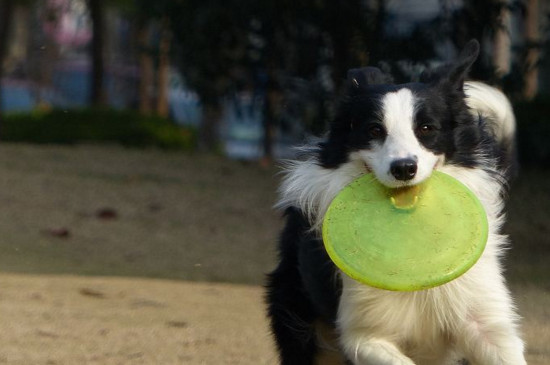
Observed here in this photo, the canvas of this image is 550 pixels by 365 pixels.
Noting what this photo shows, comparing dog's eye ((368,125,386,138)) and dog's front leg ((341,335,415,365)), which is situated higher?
dog's eye ((368,125,386,138))

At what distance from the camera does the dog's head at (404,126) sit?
4598mm

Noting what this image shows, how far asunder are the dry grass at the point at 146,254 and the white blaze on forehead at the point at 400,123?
2.06 metres

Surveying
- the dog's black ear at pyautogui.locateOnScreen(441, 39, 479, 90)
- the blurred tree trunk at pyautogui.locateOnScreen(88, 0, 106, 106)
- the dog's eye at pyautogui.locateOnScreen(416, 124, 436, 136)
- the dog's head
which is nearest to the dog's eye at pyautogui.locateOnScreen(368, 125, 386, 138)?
the dog's head

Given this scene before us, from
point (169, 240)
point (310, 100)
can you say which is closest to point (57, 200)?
point (169, 240)

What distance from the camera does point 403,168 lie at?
4508 mm

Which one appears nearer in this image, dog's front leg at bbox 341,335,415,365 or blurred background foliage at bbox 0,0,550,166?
dog's front leg at bbox 341,335,415,365

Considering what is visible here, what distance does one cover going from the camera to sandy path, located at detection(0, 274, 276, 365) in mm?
6332

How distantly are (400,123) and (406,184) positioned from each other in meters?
0.23

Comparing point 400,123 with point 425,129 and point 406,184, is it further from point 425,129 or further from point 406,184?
point 406,184

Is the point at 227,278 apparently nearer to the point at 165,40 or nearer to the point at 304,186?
the point at 304,186

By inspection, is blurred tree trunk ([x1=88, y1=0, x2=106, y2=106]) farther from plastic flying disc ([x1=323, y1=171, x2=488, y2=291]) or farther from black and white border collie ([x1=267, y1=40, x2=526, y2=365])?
plastic flying disc ([x1=323, y1=171, x2=488, y2=291])

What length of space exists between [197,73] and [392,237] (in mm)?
8964

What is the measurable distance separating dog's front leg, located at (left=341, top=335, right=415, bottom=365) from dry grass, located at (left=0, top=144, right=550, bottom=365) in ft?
5.07

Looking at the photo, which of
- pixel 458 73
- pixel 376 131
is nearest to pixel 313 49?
pixel 458 73
